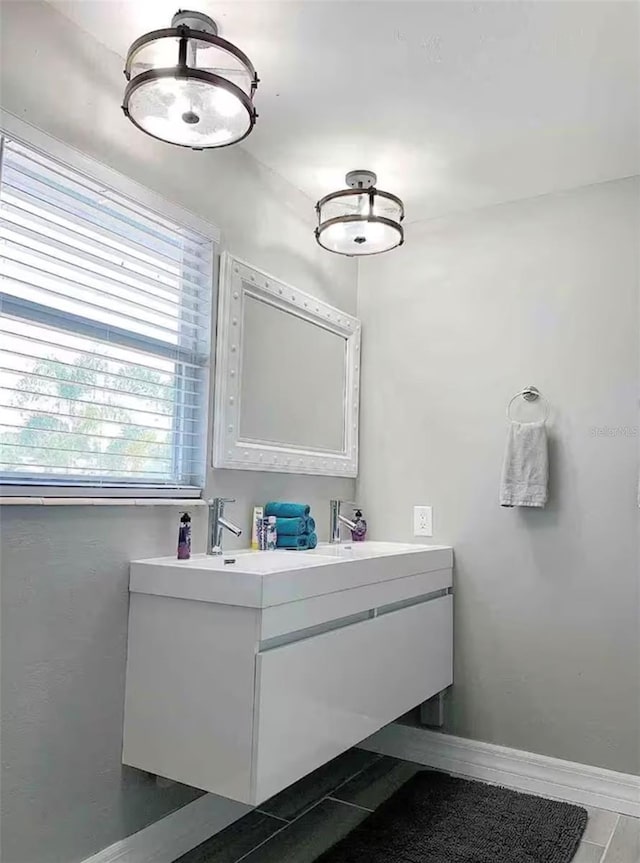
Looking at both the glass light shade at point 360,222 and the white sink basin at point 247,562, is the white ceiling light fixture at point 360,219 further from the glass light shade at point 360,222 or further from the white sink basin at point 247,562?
the white sink basin at point 247,562

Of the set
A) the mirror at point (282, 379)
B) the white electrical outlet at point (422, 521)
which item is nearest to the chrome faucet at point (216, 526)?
the mirror at point (282, 379)

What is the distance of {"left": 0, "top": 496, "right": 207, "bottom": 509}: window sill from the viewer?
1.69 meters

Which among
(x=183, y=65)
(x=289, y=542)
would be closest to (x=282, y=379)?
(x=289, y=542)

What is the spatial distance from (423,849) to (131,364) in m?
1.78

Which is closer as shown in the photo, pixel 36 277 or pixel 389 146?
pixel 36 277

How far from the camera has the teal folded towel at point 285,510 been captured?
2.56 m

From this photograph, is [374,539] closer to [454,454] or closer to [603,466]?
[454,454]

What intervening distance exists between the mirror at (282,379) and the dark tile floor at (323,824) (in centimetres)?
121

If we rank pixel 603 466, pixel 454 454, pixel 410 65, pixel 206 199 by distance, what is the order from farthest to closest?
1. pixel 454 454
2. pixel 603 466
3. pixel 206 199
4. pixel 410 65

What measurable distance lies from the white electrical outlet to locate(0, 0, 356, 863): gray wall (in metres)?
1.11

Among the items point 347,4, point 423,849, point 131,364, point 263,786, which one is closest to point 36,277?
point 131,364

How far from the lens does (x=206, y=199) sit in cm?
238

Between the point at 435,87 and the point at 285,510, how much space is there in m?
1.52

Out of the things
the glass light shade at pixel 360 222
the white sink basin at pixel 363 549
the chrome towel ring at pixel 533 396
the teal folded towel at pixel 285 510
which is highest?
the glass light shade at pixel 360 222
